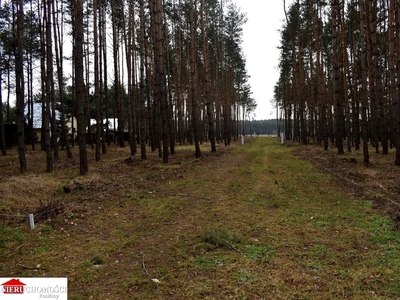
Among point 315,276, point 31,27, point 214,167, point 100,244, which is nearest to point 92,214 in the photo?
point 100,244

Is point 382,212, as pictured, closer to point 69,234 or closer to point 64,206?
point 69,234

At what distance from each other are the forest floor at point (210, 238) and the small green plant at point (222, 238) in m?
0.02

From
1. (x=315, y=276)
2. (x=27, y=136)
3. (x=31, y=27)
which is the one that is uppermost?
(x=31, y=27)

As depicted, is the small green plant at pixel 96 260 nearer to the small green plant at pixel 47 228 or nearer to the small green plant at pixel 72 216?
the small green plant at pixel 47 228

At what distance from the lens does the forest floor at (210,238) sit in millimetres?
3266

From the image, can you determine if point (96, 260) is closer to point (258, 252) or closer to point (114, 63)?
point (258, 252)

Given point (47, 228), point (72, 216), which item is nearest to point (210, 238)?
point (47, 228)

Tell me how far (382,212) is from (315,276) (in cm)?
327

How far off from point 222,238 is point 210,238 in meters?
0.18

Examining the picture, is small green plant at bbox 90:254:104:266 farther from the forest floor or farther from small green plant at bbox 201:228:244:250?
small green plant at bbox 201:228:244:250

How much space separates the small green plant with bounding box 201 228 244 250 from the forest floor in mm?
16

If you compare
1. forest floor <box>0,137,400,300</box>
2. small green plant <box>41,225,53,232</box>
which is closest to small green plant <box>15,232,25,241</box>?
forest floor <box>0,137,400,300</box>

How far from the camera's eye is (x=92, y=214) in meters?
6.28

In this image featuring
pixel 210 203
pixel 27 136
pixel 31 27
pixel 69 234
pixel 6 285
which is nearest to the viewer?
pixel 6 285
